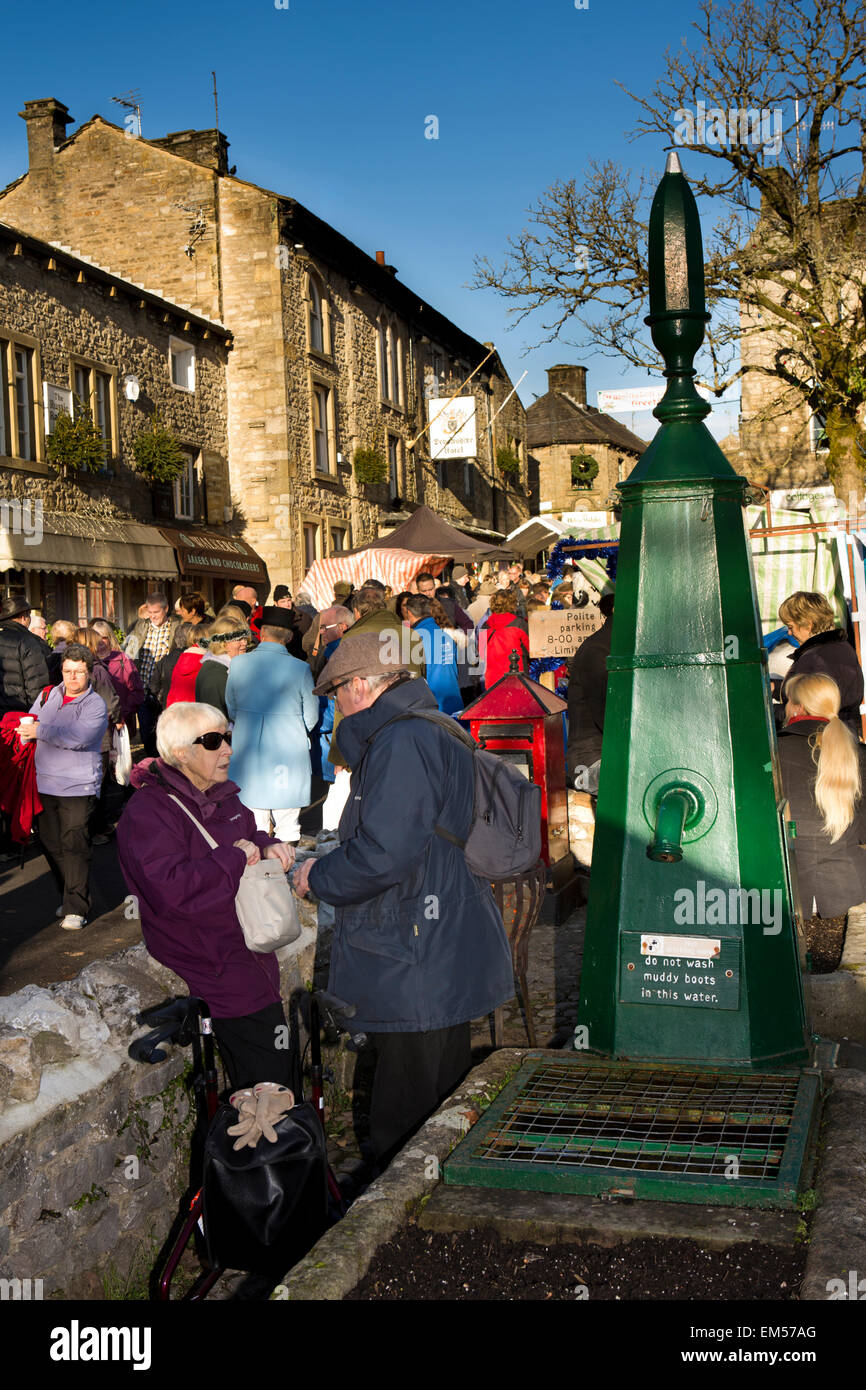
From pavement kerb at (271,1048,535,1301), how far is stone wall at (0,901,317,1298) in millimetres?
838

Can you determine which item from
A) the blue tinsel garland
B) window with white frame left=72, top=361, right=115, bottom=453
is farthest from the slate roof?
the blue tinsel garland

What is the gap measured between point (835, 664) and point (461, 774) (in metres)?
4.29

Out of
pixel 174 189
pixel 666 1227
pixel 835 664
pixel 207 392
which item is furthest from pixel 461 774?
pixel 174 189

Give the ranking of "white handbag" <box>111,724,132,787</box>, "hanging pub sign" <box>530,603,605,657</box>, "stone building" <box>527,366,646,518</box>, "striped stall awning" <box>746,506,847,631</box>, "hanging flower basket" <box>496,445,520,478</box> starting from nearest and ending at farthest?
"white handbag" <box>111,724,132,787</box>
"hanging pub sign" <box>530,603,605,657</box>
"striped stall awning" <box>746,506,847,631</box>
"hanging flower basket" <box>496,445,520,478</box>
"stone building" <box>527,366,646,518</box>

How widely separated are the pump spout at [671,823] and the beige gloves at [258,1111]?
136cm

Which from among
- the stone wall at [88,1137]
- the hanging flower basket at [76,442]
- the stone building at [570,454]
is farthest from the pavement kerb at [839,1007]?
the stone building at [570,454]

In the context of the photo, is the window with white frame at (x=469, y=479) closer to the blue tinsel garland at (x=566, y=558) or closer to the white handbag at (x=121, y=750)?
the blue tinsel garland at (x=566, y=558)

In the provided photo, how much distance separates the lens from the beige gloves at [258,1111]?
11.4ft

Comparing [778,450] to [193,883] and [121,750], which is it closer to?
[121,750]

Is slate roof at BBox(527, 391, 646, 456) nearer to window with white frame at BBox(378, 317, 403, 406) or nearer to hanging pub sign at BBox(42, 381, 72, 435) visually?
window with white frame at BBox(378, 317, 403, 406)

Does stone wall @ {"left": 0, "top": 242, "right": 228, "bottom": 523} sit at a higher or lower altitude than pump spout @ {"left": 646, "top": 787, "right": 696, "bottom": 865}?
higher

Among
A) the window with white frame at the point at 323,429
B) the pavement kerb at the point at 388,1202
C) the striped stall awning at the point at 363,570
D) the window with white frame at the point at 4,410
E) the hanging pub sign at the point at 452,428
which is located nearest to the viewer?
the pavement kerb at the point at 388,1202

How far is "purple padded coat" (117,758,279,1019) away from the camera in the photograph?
3.80m
